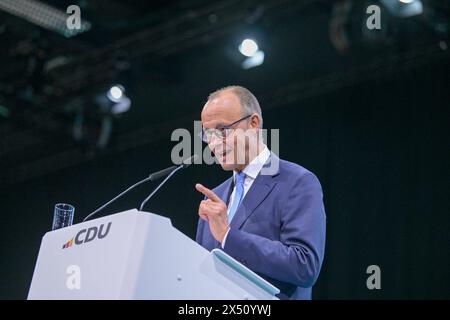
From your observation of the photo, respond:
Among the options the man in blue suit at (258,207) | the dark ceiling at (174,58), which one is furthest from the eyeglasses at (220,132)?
the dark ceiling at (174,58)

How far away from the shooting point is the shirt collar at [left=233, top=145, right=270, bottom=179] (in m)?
2.58

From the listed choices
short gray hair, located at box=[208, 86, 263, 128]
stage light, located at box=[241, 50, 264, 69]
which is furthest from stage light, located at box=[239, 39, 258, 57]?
short gray hair, located at box=[208, 86, 263, 128]

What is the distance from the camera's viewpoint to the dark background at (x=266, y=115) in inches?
191

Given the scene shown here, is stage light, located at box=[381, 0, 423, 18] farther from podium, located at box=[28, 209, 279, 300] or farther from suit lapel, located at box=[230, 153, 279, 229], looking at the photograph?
podium, located at box=[28, 209, 279, 300]

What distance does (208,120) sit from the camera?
101 inches

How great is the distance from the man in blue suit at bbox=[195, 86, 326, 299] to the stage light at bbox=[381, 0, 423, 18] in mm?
2419

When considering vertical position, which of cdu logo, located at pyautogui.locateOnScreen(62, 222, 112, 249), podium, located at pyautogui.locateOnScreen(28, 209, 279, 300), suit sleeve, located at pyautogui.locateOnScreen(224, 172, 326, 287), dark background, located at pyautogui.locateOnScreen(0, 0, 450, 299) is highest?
dark background, located at pyautogui.locateOnScreen(0, 0, 450, 299)

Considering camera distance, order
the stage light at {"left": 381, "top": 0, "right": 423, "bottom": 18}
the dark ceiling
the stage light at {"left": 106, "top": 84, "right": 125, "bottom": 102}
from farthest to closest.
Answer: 1. the stage light at {"left": 106, "top": 84, "right": 125, "bottom": 102}
2. the dark ceiling
3. the stage light at {"left": 381, "top": 0, "right": 423, "bottom": 18}

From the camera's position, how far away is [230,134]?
256 centimetres

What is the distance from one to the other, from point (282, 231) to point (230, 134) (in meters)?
0.38

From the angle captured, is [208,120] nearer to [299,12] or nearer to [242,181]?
[242,181]

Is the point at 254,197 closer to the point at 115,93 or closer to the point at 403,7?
the point at 403,7
